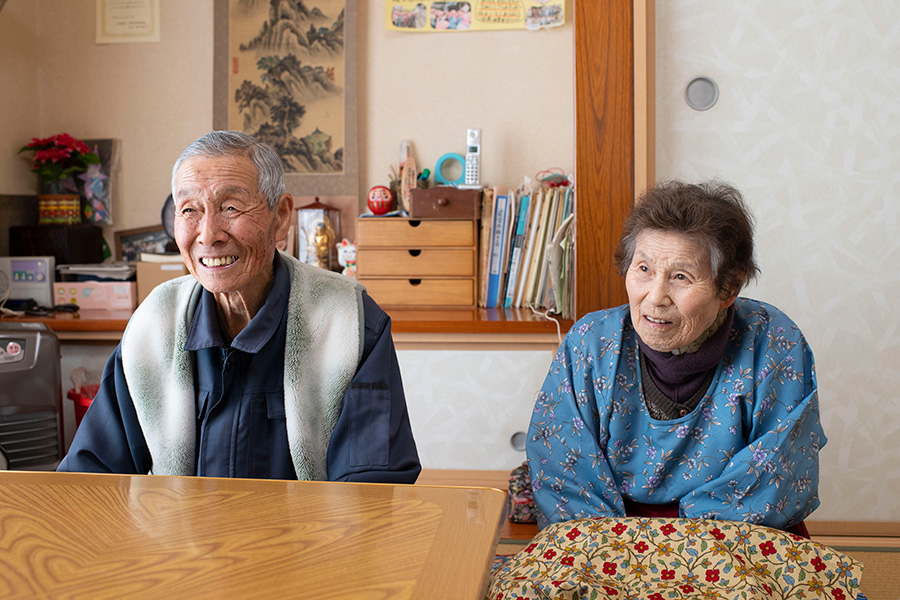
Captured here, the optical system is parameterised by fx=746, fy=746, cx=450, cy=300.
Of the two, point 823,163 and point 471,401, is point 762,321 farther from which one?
point 471,401

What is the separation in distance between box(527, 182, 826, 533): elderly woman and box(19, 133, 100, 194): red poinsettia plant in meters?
2.20

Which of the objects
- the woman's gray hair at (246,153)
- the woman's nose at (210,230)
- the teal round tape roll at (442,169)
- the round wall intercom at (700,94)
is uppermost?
the round wall intercom at (700,94)

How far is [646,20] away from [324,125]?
1.33 meters

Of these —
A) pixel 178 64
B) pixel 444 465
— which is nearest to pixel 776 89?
pixel 444 465

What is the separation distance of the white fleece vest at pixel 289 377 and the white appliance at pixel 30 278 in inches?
60.0

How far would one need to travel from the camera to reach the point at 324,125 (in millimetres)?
2873

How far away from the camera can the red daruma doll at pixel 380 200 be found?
2650 mm

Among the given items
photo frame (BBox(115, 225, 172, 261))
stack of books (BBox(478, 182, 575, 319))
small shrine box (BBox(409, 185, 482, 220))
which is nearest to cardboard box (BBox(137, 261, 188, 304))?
photo frame (BBox(115, 225, 172, 261))

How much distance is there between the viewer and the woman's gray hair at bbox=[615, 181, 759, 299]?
151 cm

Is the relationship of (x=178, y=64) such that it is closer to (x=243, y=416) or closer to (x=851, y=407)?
(x=243, y=416)

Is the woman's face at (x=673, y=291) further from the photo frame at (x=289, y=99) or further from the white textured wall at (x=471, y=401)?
the photo frame at (x=289, y=99)

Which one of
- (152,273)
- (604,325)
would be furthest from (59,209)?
(604,325)

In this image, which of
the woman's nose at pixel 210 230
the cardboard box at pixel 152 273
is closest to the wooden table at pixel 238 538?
the woman's nose at pixel 210 230

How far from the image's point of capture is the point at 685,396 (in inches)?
62.5
